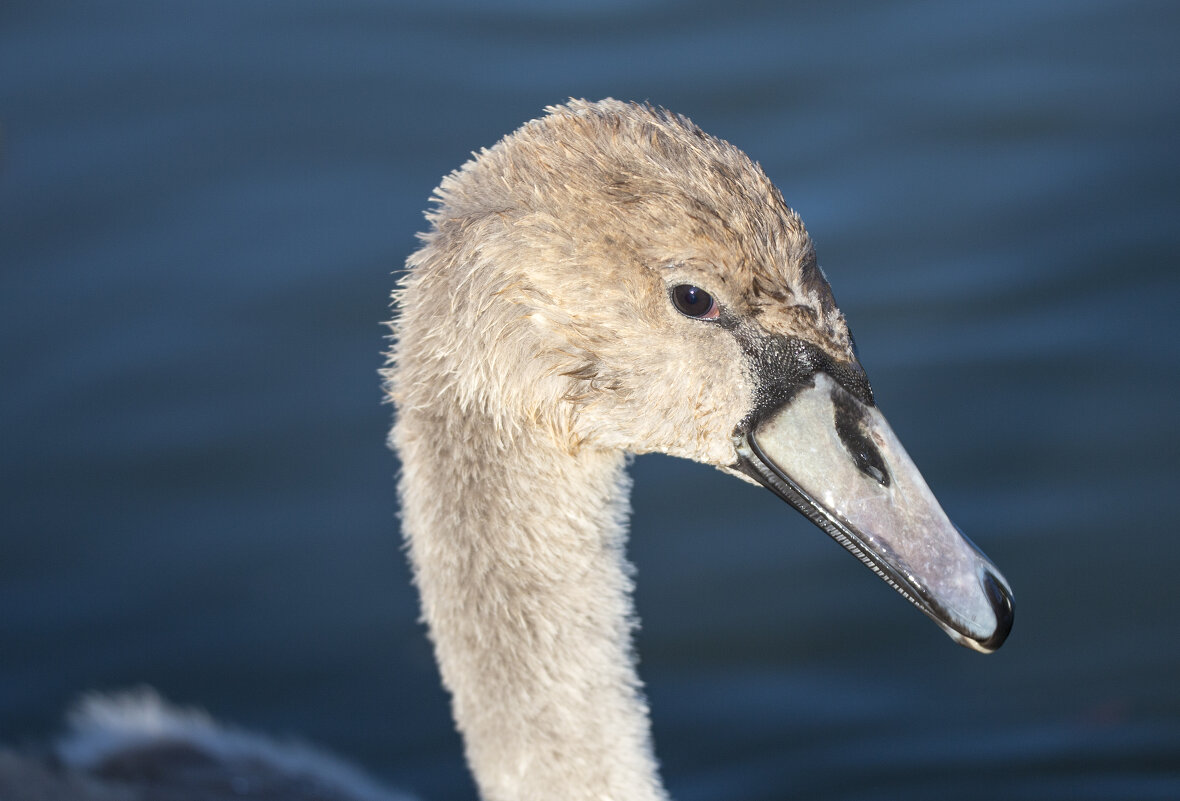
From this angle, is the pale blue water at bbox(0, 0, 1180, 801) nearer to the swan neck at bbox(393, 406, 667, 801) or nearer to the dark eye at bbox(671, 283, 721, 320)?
the swan neck at bbox(393, 406, 667, 801)

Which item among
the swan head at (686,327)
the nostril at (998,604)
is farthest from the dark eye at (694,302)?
the nostril at (998,604)

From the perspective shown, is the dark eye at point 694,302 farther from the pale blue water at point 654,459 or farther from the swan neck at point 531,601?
→ the pale blue water at point 654,459

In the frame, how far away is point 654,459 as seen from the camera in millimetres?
6273

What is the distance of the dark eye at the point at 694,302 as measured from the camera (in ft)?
10.5

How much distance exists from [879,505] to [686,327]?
0.64m

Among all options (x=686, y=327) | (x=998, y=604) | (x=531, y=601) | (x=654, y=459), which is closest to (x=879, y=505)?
(x=998, y=604)

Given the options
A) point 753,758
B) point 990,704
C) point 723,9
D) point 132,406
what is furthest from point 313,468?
point 723,9

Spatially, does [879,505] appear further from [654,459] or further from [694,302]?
[654,459]

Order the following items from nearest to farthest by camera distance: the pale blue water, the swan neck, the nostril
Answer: the nostril
the swan neck
the pale blue water

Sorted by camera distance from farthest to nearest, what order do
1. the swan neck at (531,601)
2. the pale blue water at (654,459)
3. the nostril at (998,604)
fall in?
the pale blue water at (654,459)
the swan neck at (531,601)
the nostril at (998,604)

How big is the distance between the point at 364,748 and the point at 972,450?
3.02 m

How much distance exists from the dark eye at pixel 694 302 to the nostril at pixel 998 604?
35.7 inches

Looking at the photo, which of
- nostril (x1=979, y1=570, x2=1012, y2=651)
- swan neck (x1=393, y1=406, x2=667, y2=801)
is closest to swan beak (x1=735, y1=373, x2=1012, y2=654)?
nostril (x1=979, y1=570, x2=1012, y2=651)

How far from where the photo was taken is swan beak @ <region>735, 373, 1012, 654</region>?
123 inches
